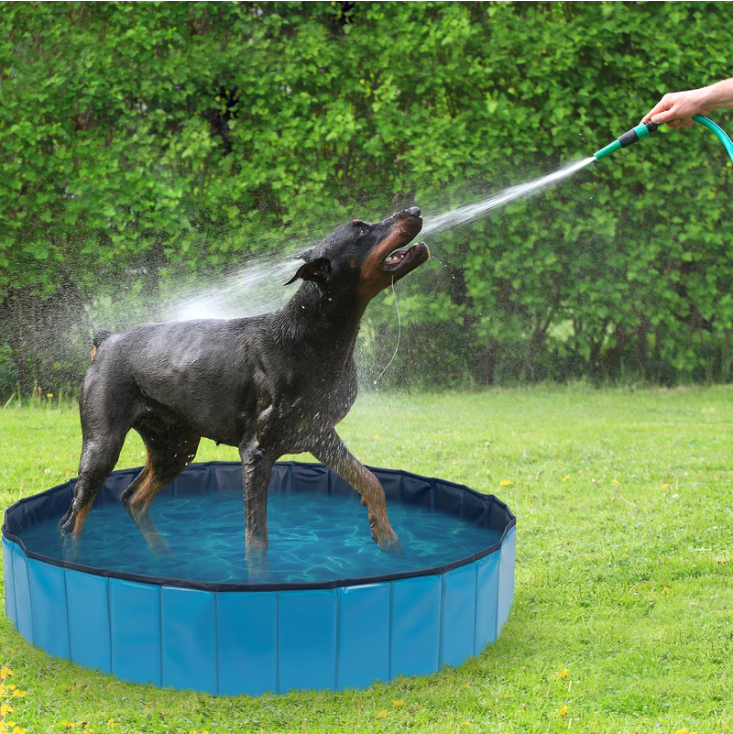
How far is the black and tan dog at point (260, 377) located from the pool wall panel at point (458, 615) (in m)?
0.79

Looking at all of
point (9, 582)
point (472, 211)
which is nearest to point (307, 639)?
point (9, 582)

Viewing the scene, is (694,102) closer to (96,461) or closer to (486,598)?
(486,598)

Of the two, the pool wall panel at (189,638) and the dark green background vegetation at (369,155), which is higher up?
the dark green background vegetation at (369,155)

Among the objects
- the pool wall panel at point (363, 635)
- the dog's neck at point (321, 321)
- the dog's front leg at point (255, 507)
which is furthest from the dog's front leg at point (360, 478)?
the pool wall panel at point (363, 635)

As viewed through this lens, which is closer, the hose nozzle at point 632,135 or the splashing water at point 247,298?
the hose nozzle at point 632,135

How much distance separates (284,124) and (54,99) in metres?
2.24

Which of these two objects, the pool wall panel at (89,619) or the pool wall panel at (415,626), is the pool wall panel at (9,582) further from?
the pool wall panel at (415,626)

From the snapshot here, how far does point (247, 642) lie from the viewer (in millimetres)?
3318

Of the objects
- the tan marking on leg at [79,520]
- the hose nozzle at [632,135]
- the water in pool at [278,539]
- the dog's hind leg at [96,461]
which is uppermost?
the hose nozzle at [632,135]

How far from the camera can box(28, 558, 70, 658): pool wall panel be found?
11.8ft

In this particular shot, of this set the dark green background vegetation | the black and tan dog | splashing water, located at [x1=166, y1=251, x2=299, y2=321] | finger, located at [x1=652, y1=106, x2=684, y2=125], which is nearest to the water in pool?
the black and tan dog

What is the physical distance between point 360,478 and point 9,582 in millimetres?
1710

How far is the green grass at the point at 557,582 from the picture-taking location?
3264mm

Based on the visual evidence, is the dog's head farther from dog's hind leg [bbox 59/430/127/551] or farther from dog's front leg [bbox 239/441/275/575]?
dog's hind leg [bbox 59/430/127/551]
